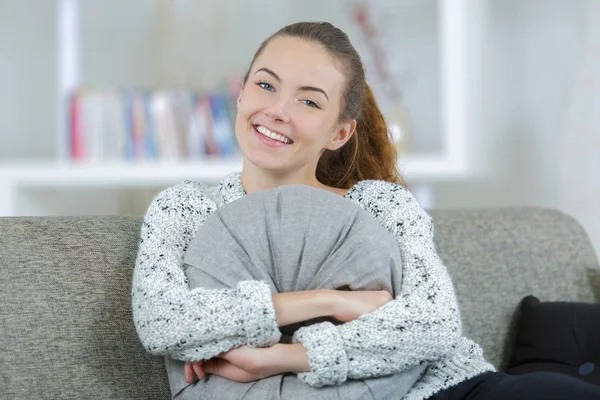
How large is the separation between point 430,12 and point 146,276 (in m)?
2.78

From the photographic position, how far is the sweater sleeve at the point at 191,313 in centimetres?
149

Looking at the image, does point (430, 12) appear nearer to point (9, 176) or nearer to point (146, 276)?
point (9, 176)

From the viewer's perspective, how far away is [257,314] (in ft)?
4.86

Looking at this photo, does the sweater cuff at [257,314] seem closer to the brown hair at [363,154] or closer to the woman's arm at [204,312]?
the woman's arm at [204,312]

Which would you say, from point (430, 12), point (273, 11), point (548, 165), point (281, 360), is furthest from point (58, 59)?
point (281, 360)

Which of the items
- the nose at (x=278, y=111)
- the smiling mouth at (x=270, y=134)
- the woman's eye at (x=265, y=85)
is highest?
the woman's eye at (x=265, y=85)

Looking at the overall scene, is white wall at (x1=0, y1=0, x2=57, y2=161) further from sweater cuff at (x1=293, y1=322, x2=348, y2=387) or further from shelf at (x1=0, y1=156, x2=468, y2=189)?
sweater cuff at (x1=293, y1=322, x2=348, y2=387)

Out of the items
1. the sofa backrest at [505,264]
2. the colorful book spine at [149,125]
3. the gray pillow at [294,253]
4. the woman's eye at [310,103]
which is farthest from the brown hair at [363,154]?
the colorful book spine at [149,125]

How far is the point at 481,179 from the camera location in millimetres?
4082

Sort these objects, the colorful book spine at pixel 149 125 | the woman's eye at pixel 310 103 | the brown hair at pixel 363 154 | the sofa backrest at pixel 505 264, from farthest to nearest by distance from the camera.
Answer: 1. the colorful book spine at pixel 149 125
2. the sofa backrest at pixel 505 264
3. the brown hair at pixel 363 154
4. the woman's eye at pixel 310 103

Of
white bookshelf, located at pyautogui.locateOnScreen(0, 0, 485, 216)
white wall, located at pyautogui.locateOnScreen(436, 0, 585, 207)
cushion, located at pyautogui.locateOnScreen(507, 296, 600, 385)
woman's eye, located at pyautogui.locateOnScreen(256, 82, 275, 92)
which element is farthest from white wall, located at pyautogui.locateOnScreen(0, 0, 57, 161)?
cushion, located at pyautogui.locateOnScreen(507, 296, 600, 385)

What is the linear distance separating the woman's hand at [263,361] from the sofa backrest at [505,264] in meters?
0.75

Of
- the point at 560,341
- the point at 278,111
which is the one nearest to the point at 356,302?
the point at 278,111

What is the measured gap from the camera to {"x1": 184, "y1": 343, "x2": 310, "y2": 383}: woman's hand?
4.92ft
